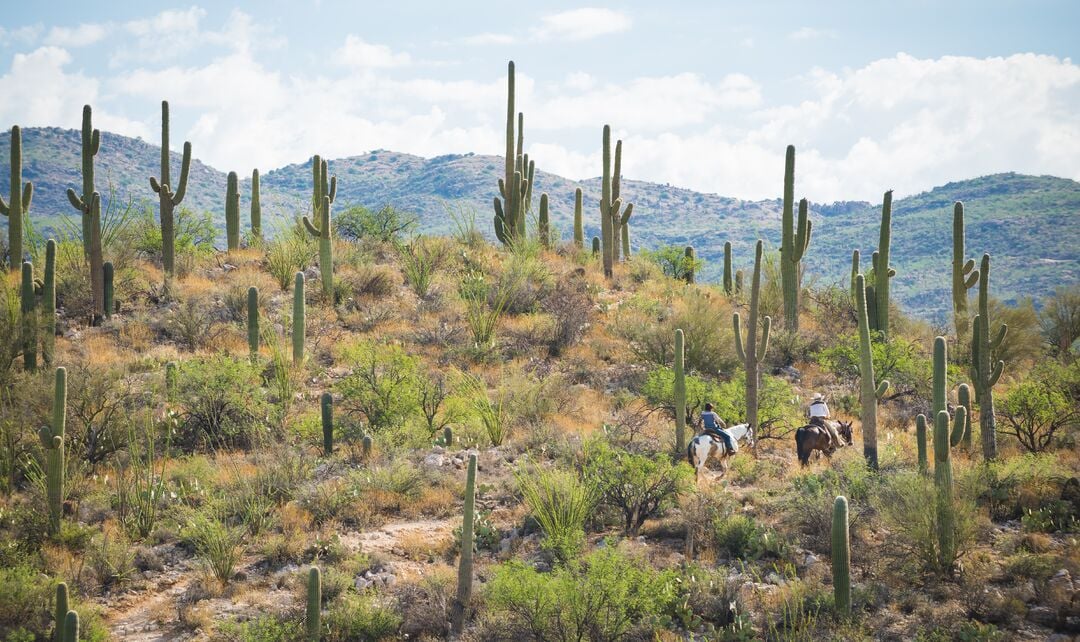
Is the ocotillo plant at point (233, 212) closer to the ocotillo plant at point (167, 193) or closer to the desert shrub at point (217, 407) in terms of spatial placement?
the ocotillo plant at point (167, 193)

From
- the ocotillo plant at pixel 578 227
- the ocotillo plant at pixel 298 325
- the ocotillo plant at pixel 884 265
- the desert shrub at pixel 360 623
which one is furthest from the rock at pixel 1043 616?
the ocotillo plant at pixel 578 227

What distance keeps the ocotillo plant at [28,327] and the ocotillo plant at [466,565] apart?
878 centimetres

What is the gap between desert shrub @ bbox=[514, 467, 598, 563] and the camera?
1097cm

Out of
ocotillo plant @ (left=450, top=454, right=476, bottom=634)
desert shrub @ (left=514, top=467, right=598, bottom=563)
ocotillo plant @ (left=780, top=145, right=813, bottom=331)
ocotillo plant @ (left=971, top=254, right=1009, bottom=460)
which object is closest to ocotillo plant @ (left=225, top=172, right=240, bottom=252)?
ocotillo plant @ (left=780, top=145, right=813, bottom=331)

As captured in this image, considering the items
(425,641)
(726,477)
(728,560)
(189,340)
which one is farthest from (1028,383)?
(189,340)

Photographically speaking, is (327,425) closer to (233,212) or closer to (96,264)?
(96,264)

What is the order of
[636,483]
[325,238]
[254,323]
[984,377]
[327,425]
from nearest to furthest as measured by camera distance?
[636,483] < [984,377] < [327,425] < [254,323] < [325,238]

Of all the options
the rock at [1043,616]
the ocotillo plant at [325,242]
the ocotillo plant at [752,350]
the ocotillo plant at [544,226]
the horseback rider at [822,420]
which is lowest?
the rock at [1043,616]

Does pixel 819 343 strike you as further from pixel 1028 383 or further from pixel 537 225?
pixel 537 225

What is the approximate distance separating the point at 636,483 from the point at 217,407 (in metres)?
Answer: 7.17

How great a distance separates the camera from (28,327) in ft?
49.4

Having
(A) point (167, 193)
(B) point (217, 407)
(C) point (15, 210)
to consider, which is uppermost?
(A) point (167, 193)

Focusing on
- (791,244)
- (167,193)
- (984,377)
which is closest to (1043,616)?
(984,377)

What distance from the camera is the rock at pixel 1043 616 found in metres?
9.38
